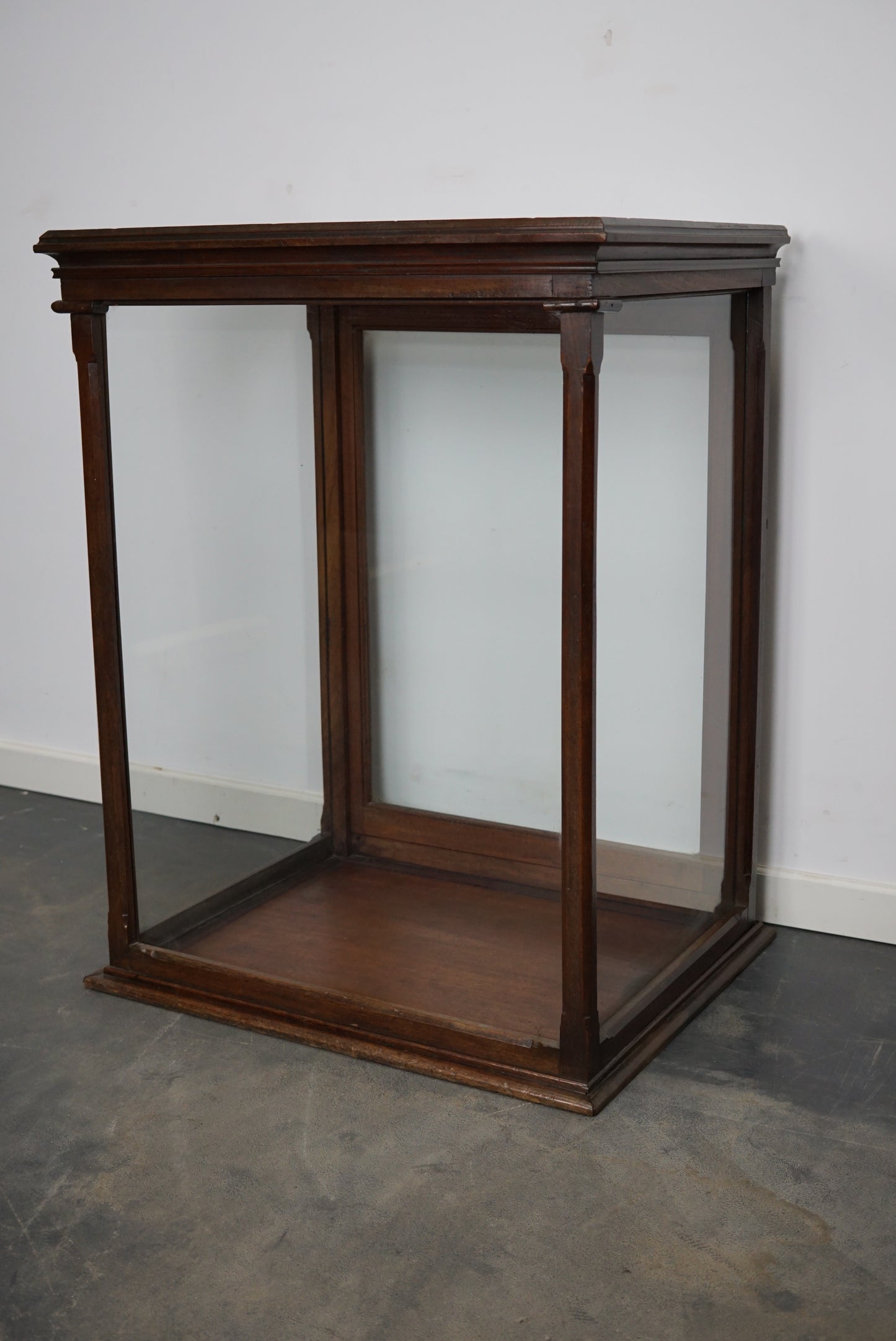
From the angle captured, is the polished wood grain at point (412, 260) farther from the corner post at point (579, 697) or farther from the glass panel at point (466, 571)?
the glass panel at point (466, 571)

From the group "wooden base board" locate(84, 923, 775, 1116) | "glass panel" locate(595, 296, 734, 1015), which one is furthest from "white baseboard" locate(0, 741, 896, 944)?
"glass panel" locate(595, 296, 734, 1015)

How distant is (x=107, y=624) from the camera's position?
251 centimetres

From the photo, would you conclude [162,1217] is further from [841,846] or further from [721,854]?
[841,846]

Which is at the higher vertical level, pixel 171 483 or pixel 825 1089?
pixel 171 483

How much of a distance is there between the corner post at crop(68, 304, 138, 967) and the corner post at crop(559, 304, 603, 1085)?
861 mm

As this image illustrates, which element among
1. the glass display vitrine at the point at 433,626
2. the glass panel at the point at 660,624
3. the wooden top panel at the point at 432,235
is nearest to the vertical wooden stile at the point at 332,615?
the glass display vitrine at the point at 433,626

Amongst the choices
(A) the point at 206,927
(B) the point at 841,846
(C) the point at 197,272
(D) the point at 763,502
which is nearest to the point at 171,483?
(C) the point at 197,272

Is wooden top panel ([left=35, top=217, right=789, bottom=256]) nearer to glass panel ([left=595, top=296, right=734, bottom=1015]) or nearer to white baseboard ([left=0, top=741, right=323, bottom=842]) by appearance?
glass panel ([left=595, top=296, right=734, bottom=1015])

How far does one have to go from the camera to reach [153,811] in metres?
2.59

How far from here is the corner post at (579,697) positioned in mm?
1975

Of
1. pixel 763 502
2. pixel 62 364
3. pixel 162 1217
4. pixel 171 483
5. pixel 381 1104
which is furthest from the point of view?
pixel 62 364

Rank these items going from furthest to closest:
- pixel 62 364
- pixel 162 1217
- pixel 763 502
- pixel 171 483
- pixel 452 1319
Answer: pixel 62 364 < pixel 763 502 < pixel 171 483 < pixel 162 1217 < pixel 452 1319

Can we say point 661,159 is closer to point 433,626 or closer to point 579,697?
point 433,626

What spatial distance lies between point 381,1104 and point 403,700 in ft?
2.89
